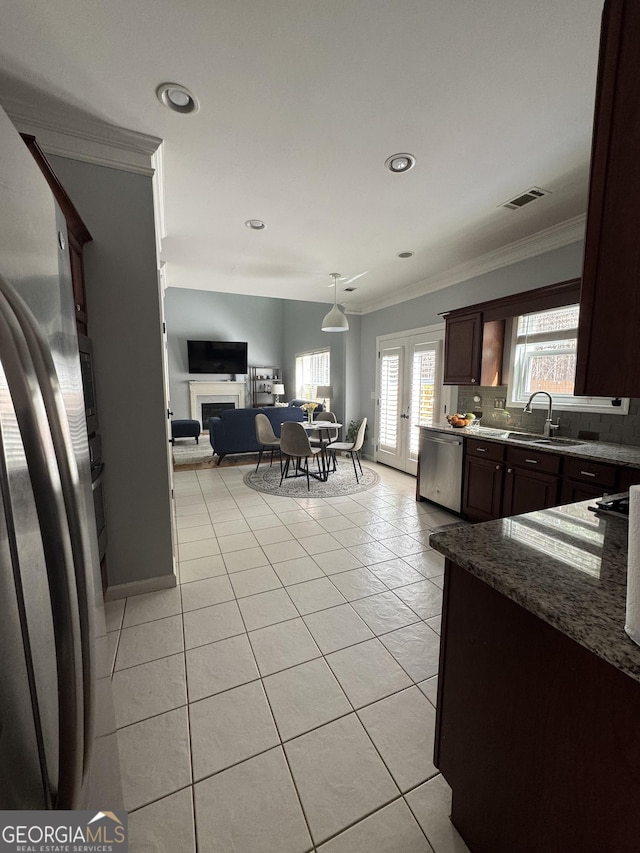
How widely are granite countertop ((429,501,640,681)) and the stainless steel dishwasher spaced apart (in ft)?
7.12

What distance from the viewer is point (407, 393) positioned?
511 cm

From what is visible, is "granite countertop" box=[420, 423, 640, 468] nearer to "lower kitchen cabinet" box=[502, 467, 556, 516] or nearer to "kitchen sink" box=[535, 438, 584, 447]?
"kitchen sink" box=[535, 438, 584, 447]

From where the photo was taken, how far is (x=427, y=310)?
15.4ft

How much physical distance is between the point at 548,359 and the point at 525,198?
1.43 m

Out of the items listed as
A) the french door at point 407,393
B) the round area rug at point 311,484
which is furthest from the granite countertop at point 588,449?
the round area rug at point 311,484

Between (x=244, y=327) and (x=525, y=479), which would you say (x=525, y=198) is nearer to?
(x=525, y=479)

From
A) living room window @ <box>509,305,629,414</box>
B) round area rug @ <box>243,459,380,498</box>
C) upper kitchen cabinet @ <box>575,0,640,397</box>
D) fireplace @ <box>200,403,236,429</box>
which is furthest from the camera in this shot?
fireplace @ <box>200,403,236,429</box>

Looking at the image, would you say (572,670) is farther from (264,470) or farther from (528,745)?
(264,470)

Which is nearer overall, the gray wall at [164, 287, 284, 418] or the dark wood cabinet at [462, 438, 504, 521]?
the dark wood cabinet at [462, 438, 504, 521]

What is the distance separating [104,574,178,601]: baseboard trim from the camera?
2198mm

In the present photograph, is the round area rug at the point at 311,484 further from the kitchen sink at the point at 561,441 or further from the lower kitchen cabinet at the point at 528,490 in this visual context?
the kitchen sink at the point at 561,441

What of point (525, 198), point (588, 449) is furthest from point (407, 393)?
point (525, 198)

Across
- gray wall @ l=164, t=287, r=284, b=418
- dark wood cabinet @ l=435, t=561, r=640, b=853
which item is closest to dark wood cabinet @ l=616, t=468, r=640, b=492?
dark wood cabinet @ l=435, t=561, r=640, b=853

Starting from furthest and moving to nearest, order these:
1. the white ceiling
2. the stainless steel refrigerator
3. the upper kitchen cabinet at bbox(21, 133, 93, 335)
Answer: the upper kitchen cabinet at bbox(21, 133, 93, 335)
the white ceiling
the stainless steel refrigerator
